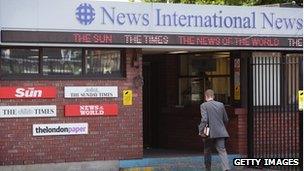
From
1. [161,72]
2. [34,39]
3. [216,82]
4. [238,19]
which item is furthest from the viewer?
[161,72]

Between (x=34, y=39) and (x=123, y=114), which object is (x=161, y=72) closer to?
(x=123, y=114)

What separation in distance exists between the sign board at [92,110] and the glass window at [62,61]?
712 mm

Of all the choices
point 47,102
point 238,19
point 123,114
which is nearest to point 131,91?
point 123,114

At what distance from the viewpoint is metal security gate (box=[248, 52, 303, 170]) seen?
15.0 meters

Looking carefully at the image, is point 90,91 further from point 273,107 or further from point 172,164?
point 273,107

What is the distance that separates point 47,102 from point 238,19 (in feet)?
14.8

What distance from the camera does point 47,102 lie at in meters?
13.3

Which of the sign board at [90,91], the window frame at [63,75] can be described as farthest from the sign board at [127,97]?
the window frame at [63,75]

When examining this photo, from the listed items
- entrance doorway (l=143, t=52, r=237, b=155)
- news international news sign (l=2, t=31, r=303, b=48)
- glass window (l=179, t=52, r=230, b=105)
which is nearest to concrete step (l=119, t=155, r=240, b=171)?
entrance doorway (l=143, t=52, r=237, b=155)

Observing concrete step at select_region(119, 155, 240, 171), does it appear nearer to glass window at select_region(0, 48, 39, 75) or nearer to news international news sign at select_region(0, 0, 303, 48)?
news international news sign at select_region(0, 0, 303, 48)

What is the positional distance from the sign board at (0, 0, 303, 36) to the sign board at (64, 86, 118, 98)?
3.93 feet

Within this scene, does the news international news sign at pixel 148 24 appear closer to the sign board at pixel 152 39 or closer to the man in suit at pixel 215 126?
the sign board at pixel 152 39

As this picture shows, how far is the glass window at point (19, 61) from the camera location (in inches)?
511

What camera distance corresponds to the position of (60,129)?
13367 millimetres
